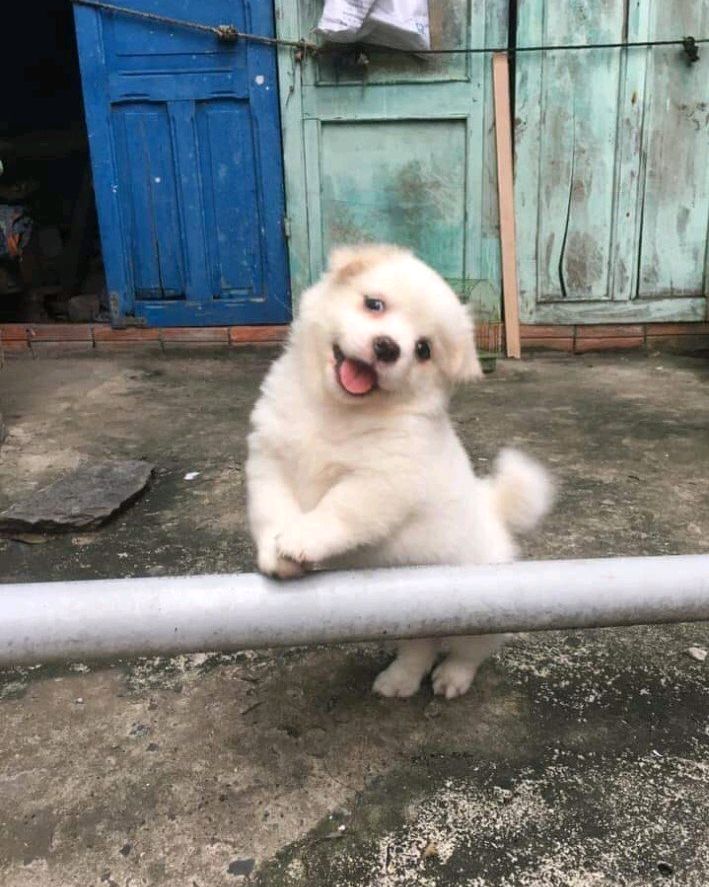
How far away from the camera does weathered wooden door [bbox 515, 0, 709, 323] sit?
14.5 ft

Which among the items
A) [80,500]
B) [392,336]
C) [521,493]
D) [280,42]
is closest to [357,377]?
[392,336]

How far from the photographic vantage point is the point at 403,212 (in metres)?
4.81

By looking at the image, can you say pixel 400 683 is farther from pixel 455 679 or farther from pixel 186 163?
pixel 186 163

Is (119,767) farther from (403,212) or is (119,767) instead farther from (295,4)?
(295,4)

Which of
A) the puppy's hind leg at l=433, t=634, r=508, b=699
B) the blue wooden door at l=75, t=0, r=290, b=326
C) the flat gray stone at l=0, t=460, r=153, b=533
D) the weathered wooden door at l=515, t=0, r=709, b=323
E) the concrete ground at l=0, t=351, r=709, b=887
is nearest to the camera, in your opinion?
the concrete ground at l=0, t=351, r=709, b=887

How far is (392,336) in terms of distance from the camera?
1.37m

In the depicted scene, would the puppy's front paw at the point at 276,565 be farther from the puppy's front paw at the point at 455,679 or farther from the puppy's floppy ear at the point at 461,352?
the puppy's front paw at the point at 455,679

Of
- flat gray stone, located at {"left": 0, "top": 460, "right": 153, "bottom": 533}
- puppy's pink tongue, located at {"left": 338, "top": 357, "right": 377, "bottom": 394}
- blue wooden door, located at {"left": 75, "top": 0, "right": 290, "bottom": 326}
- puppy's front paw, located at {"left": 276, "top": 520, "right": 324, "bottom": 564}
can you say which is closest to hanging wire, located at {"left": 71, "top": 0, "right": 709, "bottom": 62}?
blue wooden door, located at {"left": 75, "top": 0, "right": 290, "bottom": 326}

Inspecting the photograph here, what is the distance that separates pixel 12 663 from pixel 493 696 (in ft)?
3.73

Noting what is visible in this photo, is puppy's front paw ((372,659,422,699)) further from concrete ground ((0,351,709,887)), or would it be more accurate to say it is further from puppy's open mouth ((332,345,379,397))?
puppy's open mouth ((332,345,379,397))

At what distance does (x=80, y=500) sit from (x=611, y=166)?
3.61m

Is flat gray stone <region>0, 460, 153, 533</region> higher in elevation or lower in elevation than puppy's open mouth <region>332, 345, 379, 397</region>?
lower

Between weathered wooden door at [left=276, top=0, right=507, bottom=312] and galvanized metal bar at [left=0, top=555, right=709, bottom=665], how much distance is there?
13.4ft

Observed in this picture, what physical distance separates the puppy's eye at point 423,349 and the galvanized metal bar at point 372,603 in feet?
1.82
